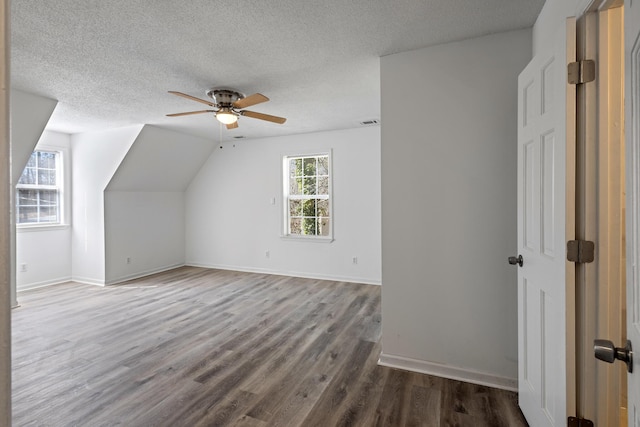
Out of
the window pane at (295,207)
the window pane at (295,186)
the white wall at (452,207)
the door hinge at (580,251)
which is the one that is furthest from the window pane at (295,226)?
the door hinge at (580,251)

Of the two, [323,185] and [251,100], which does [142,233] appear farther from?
[251,100]

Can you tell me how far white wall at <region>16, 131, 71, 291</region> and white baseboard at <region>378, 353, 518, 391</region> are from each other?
5355 mm

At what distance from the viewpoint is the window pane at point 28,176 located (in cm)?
480

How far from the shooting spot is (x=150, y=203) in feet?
19.3

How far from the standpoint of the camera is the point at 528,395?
1.84m

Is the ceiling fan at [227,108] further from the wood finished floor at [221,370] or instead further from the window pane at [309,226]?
the window pane at [309,226]

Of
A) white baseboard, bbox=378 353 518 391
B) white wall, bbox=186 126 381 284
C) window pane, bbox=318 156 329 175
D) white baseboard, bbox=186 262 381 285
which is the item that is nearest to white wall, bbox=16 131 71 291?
white wall, bbox=186 126 381 284

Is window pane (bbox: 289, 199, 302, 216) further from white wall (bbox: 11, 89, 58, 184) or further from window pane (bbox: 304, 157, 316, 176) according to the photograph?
white wall (bbox: 11, 89, 58, 184)

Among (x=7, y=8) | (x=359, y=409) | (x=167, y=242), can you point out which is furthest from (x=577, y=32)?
(x=167, y=242)

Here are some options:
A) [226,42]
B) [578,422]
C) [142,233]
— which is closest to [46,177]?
[142,233]

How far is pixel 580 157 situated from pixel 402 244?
137 centimetres

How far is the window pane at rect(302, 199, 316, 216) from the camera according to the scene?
A: 5.66 meters

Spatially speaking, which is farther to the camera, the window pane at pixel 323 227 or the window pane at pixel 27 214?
the window pane at pixel 323 227

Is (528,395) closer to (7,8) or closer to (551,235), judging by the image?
(551,235)
